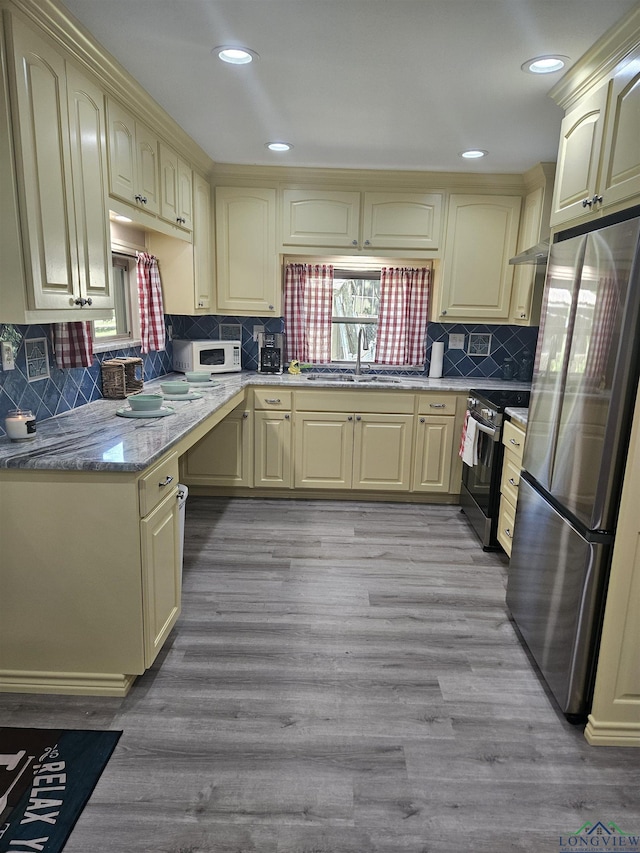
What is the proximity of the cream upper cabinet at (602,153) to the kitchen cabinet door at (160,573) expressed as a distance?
6.59ft

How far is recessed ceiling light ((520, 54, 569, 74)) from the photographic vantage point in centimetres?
212

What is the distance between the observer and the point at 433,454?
404 centimetres

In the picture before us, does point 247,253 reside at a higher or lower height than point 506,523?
higher

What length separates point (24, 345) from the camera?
233 centimetres

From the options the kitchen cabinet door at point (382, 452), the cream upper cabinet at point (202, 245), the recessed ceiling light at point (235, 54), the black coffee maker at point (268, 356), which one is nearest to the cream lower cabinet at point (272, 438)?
the black coffee maker at point (268, 356)

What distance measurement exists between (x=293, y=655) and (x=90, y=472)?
1156mm

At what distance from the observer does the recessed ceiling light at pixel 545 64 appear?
6.95 feet

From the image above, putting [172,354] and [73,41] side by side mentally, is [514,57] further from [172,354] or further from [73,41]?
[172,354]

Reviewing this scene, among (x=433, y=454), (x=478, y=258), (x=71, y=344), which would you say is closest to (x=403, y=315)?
(x=478, y=258)

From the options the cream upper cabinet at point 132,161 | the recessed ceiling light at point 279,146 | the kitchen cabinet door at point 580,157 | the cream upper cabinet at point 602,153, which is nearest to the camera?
the cream upper cabinet at point 602,153

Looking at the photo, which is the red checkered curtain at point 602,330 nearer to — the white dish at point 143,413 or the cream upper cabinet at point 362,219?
the white dish at point 143,413

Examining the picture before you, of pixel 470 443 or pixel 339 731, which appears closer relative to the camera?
pixel 339 731

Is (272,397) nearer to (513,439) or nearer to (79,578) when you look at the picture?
(513,439)

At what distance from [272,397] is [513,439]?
1779 mm
